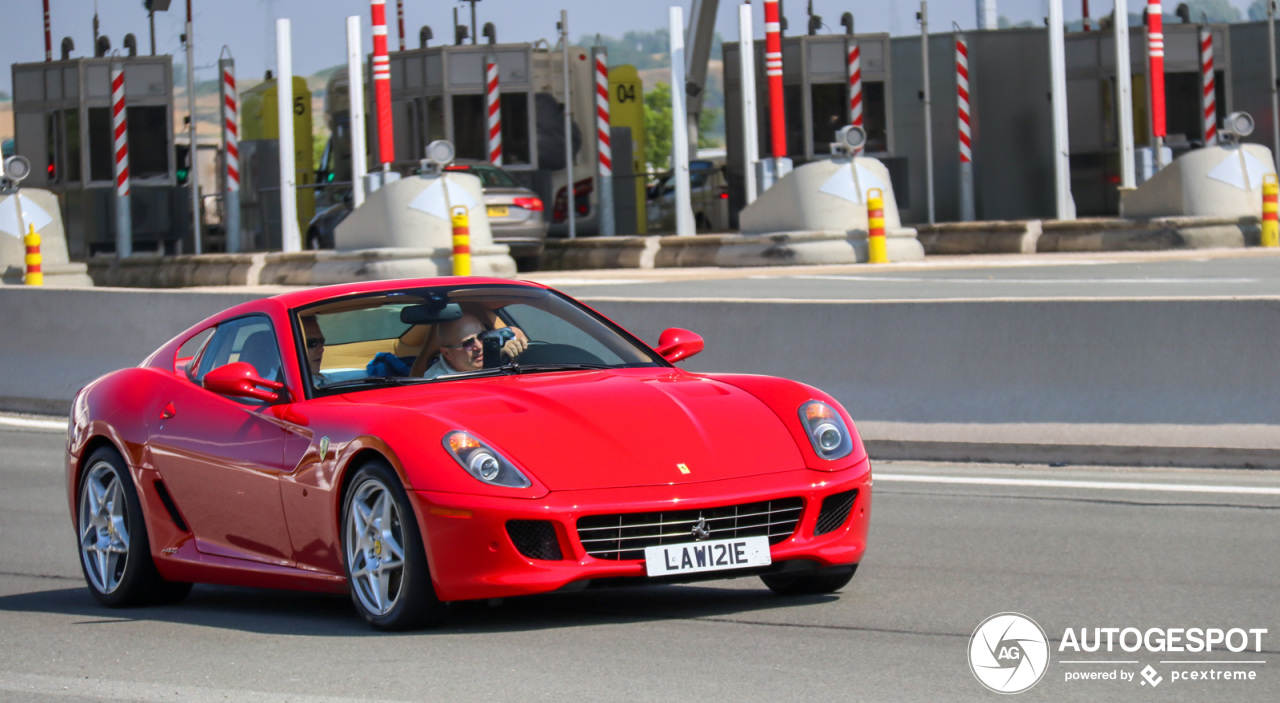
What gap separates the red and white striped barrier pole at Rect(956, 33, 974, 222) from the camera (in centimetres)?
2994

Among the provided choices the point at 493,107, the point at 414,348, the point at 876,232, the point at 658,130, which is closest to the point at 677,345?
the point at 414,348

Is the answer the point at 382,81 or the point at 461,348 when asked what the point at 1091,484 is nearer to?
the point at 461,348

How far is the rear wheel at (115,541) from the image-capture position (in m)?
7.08

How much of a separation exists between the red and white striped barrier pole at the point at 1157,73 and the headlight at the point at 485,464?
2211 centimetres

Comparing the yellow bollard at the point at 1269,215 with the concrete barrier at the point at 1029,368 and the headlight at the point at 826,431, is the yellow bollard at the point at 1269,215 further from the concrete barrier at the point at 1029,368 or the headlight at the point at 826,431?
the headlight at the point at 826,431

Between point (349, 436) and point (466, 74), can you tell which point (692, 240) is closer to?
point (466, 74)

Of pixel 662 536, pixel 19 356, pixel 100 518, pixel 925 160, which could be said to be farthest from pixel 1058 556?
pixel 925 160

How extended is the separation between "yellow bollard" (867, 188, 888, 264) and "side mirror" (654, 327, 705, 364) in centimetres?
1702

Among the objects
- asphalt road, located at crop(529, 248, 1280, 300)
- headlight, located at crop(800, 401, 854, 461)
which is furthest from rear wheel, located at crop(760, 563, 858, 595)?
asphalt road, located at crop(529, 248, 1280, 300)

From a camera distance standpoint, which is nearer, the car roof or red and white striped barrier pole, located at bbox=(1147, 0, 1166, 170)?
the car roof

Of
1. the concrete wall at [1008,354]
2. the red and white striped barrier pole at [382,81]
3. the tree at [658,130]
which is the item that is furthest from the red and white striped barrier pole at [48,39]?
the tree at [658,130]

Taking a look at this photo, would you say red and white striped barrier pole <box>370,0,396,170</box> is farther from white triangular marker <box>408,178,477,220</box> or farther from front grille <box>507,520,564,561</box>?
front grille <box>507,520,564,561</box>

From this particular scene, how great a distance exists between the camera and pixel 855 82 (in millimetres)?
32125

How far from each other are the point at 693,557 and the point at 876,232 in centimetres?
1859
